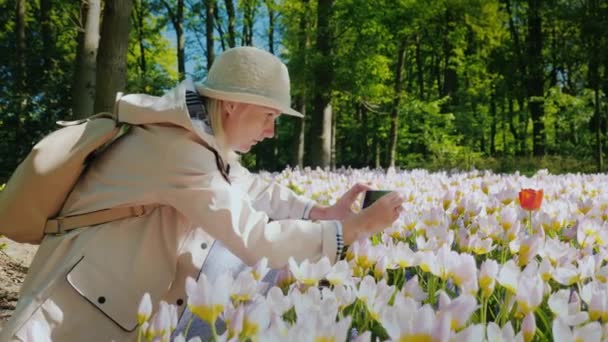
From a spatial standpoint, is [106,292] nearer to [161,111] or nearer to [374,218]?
[161,111]

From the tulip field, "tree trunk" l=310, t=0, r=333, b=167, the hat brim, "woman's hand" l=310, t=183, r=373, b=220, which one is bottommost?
the tulip field

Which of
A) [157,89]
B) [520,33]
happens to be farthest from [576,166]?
[520,33]

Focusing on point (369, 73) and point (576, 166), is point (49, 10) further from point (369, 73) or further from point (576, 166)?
point (576, 166)

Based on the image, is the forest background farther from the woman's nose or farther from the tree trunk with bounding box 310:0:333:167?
the woman's nose

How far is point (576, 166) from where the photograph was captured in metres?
13.7

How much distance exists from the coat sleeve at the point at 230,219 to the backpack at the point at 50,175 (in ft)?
1.01

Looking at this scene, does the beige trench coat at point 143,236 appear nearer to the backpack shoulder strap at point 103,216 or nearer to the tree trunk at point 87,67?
the backpack shoulder strap at point 103,216

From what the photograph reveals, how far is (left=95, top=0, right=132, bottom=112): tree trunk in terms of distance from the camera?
20.9 feet

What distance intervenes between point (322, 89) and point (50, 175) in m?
8.23

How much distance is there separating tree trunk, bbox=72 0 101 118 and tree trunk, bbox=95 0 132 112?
4.16 ft

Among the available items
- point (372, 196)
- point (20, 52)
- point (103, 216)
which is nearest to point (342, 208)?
point (372, 196)

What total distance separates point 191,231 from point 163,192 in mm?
288

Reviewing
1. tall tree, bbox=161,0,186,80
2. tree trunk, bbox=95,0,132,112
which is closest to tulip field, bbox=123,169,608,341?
tree trunk, bbox=95,0,132,112

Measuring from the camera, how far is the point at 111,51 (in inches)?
253
